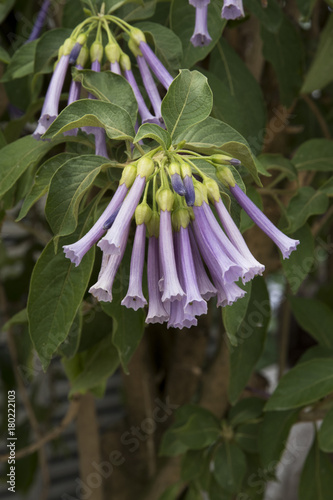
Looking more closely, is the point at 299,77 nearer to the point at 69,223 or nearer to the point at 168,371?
the point at 69,223

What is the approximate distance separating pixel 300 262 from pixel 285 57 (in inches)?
16.7

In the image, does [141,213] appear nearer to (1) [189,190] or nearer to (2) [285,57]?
(1) [189,190]

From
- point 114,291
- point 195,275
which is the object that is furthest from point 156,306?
point 114,291

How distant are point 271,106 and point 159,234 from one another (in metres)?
0.74

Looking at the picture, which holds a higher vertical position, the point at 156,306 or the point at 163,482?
the point at 156,306

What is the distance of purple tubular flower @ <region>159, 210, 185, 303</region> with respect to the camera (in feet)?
1.74

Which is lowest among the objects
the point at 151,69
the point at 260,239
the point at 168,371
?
the point at 168,371

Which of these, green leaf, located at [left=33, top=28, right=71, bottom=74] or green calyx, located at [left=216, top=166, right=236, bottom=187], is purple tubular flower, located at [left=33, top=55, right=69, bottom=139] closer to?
green leaf, located at [left=33, top=28, right=71, bottom=74]

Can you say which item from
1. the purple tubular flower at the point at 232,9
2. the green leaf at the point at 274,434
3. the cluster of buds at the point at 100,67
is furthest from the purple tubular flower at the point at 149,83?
the green leaf at the point at 274,434

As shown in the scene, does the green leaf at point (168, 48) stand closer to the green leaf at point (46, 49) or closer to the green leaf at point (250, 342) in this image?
the green leaf at point (46, 49)

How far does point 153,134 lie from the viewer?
1.78 feet

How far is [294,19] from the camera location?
1201 millimetres

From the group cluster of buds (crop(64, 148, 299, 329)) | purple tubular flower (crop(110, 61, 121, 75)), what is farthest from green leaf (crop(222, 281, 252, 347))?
purple tubular flower (crop(110, 61, 121, 75))

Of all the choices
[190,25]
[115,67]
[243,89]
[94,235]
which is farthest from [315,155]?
[94,235]
